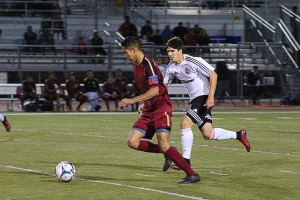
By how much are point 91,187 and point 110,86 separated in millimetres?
16261

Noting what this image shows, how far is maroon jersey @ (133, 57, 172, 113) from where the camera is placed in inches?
304

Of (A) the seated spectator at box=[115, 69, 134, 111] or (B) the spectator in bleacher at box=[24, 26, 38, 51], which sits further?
(B) the spectator in bleacher at box=[24, 26, 38, 51]

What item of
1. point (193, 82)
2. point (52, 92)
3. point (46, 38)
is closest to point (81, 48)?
point (46, 38)

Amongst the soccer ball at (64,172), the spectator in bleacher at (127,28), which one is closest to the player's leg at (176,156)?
the soccer ball at (64,172)

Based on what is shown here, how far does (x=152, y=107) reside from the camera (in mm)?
8070

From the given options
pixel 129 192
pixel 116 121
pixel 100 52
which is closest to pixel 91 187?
pixel 129 192

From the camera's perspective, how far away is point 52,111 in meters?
23.1

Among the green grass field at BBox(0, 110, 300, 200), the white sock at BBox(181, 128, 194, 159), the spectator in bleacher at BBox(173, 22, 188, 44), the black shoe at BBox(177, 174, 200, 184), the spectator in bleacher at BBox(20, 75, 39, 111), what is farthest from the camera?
the spectator in bleacher at BBox(173, 22, 188, 44)

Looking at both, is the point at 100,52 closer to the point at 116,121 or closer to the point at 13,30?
the point at 13,30

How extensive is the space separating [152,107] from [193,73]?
111 centimetres

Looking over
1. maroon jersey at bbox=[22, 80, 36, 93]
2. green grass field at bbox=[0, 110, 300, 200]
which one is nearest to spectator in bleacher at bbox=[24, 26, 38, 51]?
maroon jersey at bbox=[22, 80, 36, 93]

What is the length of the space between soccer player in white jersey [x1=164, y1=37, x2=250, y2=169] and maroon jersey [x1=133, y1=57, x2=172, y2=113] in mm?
673

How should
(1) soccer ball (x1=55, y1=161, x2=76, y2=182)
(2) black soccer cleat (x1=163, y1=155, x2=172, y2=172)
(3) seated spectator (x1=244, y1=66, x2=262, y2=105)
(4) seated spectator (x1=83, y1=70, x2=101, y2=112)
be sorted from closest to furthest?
(1) soccer ball (x1=55, y1=161, x2=76, y2=182)
(2) black soccer cleat (x1=163, y1=155, x2=172, y2=172)
(4) seated spectator (x1=83, y1=70, x2=101, y2=112)
(3) seated spectator (x1=244, y1=66, x2=262, y2=105)

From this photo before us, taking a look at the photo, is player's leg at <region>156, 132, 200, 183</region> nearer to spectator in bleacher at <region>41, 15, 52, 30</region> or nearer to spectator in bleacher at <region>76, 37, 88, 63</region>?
spectator in bleacher at <region>76, 37, 88, 63</region>
